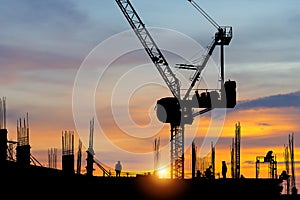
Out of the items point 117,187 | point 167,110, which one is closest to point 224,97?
point 167,110

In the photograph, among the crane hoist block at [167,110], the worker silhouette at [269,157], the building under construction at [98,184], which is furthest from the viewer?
the crane hoist block at [167,110]

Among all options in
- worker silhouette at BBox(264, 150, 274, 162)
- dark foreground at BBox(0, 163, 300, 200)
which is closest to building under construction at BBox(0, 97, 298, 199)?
dark foreground at BBox(0, 163, 300, 200)

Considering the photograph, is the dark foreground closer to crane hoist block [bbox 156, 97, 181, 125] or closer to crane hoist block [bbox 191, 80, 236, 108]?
crane hoist block [bbox 191, 80, 236, 108]

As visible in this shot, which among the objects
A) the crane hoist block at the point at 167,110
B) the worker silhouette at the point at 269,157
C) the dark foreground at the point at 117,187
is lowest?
the dark foreground at the point at 117,187

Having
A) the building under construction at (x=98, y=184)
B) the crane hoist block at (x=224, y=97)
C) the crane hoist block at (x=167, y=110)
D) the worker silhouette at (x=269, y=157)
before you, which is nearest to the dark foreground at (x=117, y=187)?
the building under construction at (x=98, y=184)

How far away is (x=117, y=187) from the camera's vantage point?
47625mm

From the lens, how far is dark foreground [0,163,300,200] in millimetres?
43844

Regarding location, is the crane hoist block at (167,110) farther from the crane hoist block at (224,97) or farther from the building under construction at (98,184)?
the building under construction at (98,184)

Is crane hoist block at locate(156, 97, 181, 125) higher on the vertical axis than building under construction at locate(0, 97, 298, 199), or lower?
higher

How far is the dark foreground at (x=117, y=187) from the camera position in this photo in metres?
43.8

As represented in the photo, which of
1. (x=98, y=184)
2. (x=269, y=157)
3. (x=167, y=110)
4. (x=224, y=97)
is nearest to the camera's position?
(x=98, y=184)

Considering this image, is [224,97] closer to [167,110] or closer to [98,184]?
[167,110]

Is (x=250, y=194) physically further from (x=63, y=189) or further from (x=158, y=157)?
(x=158, y=157)

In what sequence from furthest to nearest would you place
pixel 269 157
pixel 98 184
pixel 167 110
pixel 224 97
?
pixel 167 110 < pixel 224 97 < pixel 269 157 < pixel 98 184
